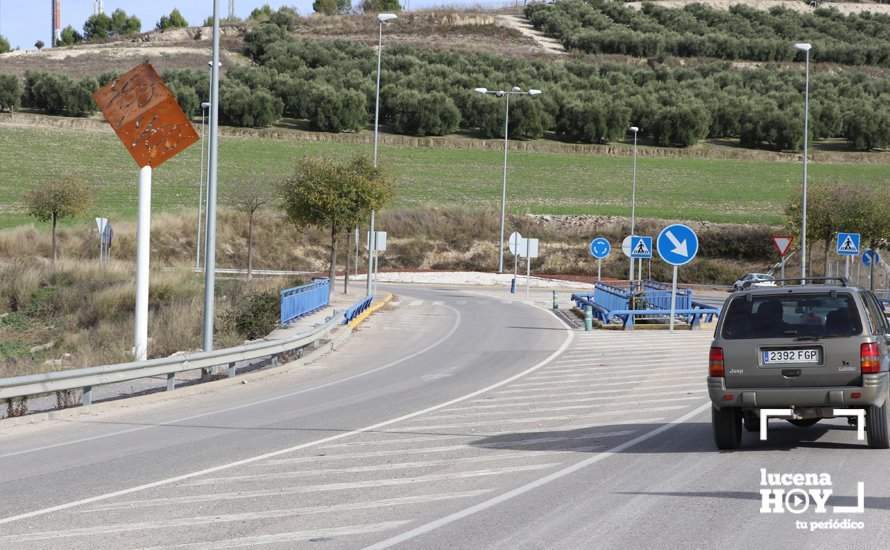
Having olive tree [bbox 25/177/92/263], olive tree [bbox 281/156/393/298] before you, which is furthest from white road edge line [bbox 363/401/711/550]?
olive tree [bbox 25/177/92/263]

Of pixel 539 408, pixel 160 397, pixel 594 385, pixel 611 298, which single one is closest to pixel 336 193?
pixel 611 298

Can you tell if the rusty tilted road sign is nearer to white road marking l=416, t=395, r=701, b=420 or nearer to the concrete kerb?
the concrete kerb

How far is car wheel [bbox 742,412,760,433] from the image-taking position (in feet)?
43.4

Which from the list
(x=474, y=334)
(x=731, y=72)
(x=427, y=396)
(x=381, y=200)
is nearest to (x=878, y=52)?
(x=731, y=72)

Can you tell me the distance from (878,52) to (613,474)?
170 m

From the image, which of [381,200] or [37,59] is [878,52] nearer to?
[37,59]

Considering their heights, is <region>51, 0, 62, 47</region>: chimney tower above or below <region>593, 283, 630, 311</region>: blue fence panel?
above

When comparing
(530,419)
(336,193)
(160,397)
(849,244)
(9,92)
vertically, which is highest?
(9,92)

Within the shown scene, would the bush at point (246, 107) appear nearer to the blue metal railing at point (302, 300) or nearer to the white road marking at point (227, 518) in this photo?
the blue metal railing at point (302, 300)

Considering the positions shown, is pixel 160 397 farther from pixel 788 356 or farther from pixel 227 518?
pixel 788 356

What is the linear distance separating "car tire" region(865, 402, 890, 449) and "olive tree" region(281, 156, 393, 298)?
1390 inches

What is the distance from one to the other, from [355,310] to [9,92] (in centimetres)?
7746

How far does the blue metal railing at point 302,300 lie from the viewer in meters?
30.3

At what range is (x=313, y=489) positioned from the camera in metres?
10.4
